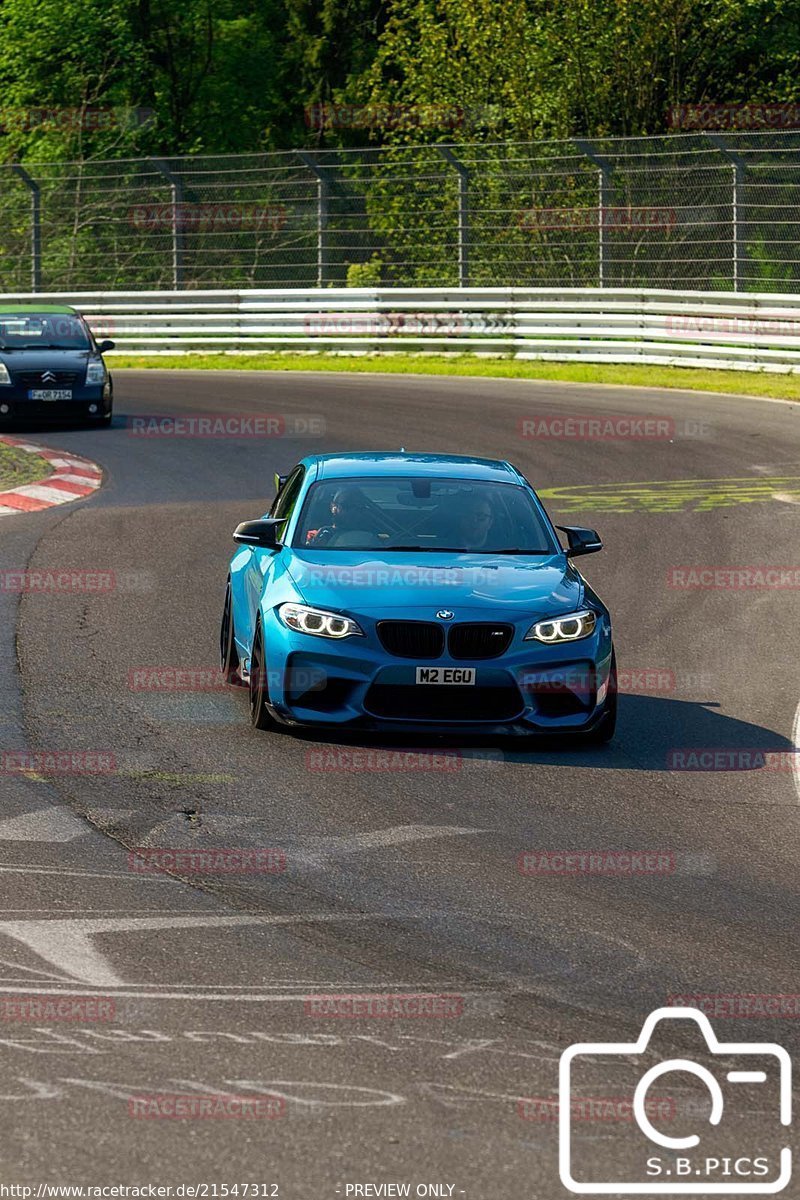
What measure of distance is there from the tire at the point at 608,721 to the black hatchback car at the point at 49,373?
16.0m

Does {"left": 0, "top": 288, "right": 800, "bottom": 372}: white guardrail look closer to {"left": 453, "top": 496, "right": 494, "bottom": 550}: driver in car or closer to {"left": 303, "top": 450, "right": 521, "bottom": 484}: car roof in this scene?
{"left": 303, "top": 450, "right": 521, "bottom": 484}: car roof

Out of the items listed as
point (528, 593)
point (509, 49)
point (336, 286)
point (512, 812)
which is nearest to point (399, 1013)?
point (512, 812)

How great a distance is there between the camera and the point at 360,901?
7.09m

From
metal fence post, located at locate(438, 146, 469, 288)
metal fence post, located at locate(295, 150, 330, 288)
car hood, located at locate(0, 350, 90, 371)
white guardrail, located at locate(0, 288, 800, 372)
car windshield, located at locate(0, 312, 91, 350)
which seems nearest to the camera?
car hood, located at locate(0, 350, 90, 371)

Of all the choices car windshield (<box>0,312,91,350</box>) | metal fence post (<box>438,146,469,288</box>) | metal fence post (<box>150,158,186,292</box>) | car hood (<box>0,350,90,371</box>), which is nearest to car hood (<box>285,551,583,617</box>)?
car hood (<box>0,350,90,371</box>)

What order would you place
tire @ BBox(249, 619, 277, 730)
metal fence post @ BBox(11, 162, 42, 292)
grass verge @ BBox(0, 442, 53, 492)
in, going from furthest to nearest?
metal fence post @ BBox(11, 162, 42, 292), grass verge @ BBox(0, 442, 53, 492), tire @ BBox(249, 619, 277, 730)

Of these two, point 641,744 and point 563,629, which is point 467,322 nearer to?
point 641,744

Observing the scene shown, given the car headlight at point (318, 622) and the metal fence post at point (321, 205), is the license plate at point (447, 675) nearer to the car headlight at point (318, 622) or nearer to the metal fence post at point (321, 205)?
the car headlight at point (318, 622)

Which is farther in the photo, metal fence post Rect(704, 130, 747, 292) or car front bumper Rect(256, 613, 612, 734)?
metal fence post Rect(704, 130, 747, 292)

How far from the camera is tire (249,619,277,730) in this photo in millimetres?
9898

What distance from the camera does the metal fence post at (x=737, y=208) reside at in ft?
97.3

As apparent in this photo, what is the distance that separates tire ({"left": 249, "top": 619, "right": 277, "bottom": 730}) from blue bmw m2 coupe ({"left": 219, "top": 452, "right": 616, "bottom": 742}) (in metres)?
0.01

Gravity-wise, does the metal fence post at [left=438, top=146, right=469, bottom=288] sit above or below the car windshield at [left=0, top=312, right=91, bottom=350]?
above

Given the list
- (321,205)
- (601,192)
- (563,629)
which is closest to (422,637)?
(563,629)
